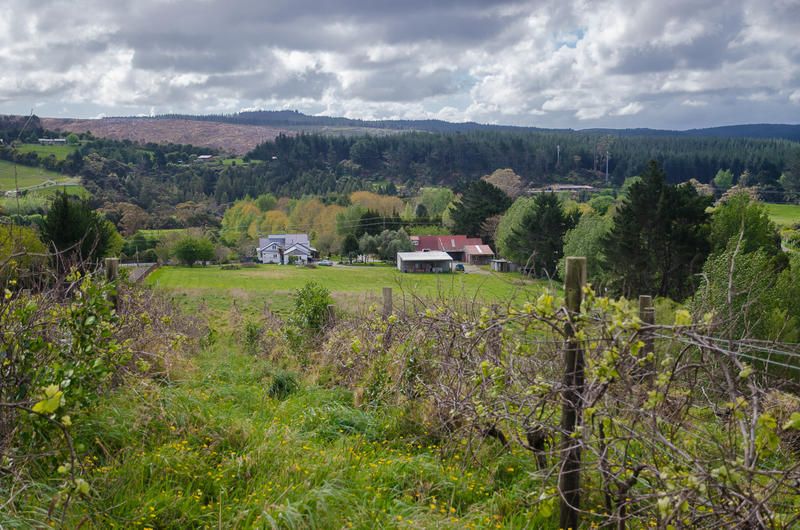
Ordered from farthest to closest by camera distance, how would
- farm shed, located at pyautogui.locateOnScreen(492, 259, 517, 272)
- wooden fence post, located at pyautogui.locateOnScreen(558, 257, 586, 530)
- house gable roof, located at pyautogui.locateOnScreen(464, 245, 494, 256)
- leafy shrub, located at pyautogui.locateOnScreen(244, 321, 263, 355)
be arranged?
house gable roof, located at pyautogui.locateOnScreen(464, 245, 494, 256) → farm shed, located at pyautogui.locateOnScreen(492, 259, 517, 272) → leafy shrub, located at pyautogui.locateOnScreen(244, 321, 263, 355) → wooden fence post, located at pyautogui.locateOnScreen(558, 257, 586, 530)

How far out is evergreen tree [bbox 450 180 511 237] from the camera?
Result: 195 ft

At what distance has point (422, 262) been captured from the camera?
178ft

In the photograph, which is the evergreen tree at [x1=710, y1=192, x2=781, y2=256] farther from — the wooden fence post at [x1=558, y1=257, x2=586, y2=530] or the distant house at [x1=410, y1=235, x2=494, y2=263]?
the distant house at [x1=410, y1=235, x2=494, y2=263]

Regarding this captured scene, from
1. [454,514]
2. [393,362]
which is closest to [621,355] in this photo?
[454,514]

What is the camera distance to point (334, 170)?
13262 cm

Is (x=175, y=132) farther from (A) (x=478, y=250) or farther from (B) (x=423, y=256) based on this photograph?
(B) (x=423, y=256)

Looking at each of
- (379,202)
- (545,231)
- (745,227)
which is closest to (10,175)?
(745,227)

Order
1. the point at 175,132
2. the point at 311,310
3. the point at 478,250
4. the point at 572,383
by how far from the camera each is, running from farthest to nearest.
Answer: the point at 175,132
the point at 478,250
the point at 311,310
the point at 572,383

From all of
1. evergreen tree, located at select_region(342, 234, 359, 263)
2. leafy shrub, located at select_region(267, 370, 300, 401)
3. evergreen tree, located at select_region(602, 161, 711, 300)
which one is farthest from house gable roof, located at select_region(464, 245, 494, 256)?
leafy shrub, located at select_region(267, 370, 300, 401)

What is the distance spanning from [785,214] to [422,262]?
38.6m

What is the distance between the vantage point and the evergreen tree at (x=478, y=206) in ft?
195

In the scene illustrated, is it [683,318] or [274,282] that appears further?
[274,282]

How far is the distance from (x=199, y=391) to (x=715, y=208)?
32435mm

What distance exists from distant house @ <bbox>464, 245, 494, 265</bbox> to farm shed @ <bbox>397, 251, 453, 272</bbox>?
11.1 feet
